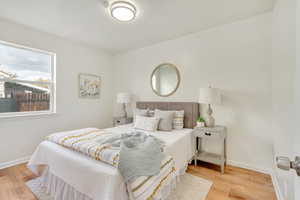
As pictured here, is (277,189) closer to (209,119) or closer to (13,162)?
(209,119)

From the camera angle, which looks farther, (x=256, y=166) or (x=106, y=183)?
(x=256, y=166)

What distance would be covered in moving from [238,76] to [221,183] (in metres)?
1.78

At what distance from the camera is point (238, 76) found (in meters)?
2.45

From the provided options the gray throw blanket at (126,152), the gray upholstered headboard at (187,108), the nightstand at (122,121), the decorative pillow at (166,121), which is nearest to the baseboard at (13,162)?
the gray throw blanket at (126,152)

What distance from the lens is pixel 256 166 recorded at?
2.31 m

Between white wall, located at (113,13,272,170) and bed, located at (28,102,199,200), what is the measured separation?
949 mm

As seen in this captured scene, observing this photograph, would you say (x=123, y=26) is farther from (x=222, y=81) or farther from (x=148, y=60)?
(x=222, y=81)

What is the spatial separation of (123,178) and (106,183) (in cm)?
16

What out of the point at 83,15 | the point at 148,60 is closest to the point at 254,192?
the point at 148,60

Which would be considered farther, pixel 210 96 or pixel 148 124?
pixel 148 124

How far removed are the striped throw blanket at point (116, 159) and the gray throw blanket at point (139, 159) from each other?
0.05 metres

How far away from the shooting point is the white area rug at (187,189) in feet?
5.64

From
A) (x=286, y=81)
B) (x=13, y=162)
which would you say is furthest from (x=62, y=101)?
(x=286, y=81)

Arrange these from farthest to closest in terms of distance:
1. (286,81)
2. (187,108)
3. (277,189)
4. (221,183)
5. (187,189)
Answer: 1. (187,108)
2. (221,183)
3. (187,189)
4. (277,189)
5. (286,81)
